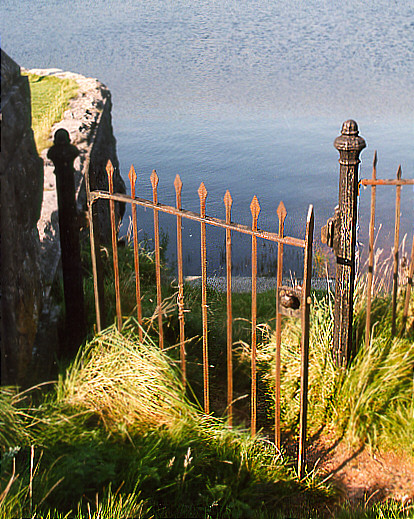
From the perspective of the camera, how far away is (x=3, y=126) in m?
3.17

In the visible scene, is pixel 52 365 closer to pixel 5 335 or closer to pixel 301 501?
pixel 5 335

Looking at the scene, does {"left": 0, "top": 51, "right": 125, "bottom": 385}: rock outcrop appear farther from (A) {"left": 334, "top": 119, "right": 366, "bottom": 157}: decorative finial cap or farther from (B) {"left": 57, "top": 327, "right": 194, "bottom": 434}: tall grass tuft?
(A) {"left": 334, "top": 119, "right": 366, "bottom": 157}: decorative finial cap

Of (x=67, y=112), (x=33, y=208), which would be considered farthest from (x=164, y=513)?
(x=67, y=112)

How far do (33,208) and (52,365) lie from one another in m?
1.08

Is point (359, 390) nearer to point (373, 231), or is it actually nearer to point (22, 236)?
point (373, 231)

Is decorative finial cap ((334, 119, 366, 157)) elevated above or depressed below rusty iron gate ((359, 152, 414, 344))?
above

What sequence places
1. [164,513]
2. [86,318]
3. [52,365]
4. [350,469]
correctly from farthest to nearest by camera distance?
[86,318]
[52,365]
[350,469]
[164,513]

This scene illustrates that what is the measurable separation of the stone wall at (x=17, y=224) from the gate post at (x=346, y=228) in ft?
6.46

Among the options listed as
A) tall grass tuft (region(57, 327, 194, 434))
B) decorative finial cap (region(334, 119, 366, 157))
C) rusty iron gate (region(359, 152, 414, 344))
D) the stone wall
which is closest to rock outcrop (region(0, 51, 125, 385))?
the stone wall

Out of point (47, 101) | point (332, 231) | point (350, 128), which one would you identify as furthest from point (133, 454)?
point (47, 101)

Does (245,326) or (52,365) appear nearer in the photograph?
(52,365)

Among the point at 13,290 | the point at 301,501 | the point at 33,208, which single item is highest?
the point at 33,208

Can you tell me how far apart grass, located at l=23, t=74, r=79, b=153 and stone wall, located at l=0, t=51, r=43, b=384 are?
1689mm

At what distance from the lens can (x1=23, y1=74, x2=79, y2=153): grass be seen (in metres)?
5.52
